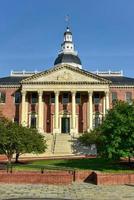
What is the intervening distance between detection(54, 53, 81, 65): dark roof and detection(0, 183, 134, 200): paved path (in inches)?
2370

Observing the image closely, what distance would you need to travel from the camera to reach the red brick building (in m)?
68.0

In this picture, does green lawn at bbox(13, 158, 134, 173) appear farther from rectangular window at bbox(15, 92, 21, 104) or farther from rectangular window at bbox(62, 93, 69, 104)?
rectangular window at bbox(15, 92, 21, 104)

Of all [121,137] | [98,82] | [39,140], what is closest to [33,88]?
[98,82]

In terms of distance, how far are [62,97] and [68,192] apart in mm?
49588

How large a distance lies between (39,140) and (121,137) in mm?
11726

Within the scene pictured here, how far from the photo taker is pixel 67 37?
3693 inches

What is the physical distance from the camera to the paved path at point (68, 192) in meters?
19.8

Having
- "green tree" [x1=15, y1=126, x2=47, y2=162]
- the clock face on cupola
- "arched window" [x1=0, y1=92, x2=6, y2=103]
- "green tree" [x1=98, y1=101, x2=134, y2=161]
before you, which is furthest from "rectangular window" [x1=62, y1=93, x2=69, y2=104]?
"green tree" [x1=98, y1=101, x2=134, y2=161]

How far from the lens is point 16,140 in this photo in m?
38.2

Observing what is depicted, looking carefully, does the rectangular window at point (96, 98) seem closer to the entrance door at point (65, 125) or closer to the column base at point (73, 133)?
the entrance door at point (65, 125)

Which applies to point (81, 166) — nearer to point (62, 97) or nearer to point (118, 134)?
point (118, 134)

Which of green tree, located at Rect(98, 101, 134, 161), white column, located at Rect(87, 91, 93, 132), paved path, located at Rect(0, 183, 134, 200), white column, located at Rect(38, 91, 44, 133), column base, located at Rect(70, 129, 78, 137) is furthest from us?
white column, located at Rect(38, 91, 44, 133)

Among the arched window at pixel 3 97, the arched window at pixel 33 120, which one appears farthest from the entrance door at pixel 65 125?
the arched window at pixel 3 97

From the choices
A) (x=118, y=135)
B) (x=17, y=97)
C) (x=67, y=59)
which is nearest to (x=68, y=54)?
(x=67, y=59)
